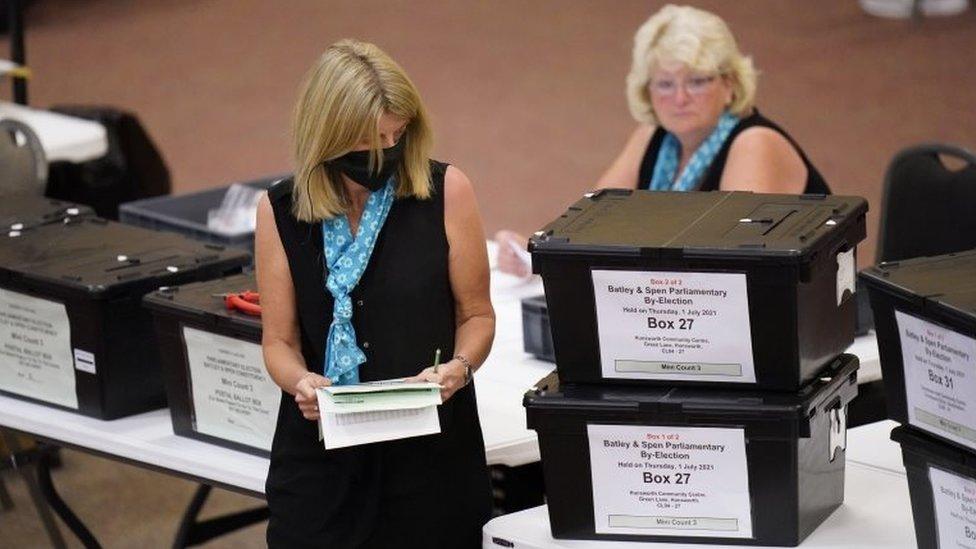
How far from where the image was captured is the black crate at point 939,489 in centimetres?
246

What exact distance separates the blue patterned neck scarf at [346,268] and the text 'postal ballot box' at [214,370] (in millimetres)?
432

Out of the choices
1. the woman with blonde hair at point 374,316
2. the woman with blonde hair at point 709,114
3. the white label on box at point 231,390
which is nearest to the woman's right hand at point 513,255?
the woman with blonde hair at point 709,114

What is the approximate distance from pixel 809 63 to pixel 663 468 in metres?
5.21

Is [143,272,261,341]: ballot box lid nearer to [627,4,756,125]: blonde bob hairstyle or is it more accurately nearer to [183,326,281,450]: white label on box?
[183,326,281,450]: white label on box

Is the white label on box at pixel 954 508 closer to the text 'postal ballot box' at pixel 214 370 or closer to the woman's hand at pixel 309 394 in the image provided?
the woman's hand at pixel 309 394

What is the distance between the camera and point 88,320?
343 centimetres

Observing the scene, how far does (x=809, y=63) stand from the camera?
24.9ft

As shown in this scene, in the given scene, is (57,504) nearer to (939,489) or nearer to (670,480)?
(670,480)

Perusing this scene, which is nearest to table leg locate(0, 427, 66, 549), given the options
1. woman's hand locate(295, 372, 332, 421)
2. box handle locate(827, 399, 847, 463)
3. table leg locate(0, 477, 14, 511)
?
table leg locate(0, 477, 14, 511)

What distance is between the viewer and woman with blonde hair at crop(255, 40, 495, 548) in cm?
275

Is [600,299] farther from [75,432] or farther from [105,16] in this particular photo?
[105,16]

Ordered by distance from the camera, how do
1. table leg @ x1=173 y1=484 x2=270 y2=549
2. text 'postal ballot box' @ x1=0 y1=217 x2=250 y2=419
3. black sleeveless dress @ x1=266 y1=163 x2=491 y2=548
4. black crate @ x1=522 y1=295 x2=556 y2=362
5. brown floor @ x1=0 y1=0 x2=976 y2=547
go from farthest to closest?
brown floor @ x1=0 y1=0 x2=976 y2=547
table leg @ x1=173 y1=484 x2=270 y2=549
black crate @ x1=522 y1=295 x2=556 y2=362
text 'postal ballot box' @ x1=0 y1=217 x2=250 y2=419
black sleeveless dress @ x1=266 y1=163 x2=491 y2=548

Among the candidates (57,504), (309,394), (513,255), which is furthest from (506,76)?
(309,394)

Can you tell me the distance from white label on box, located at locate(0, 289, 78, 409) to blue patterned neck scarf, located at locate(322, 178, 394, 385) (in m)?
0.93
